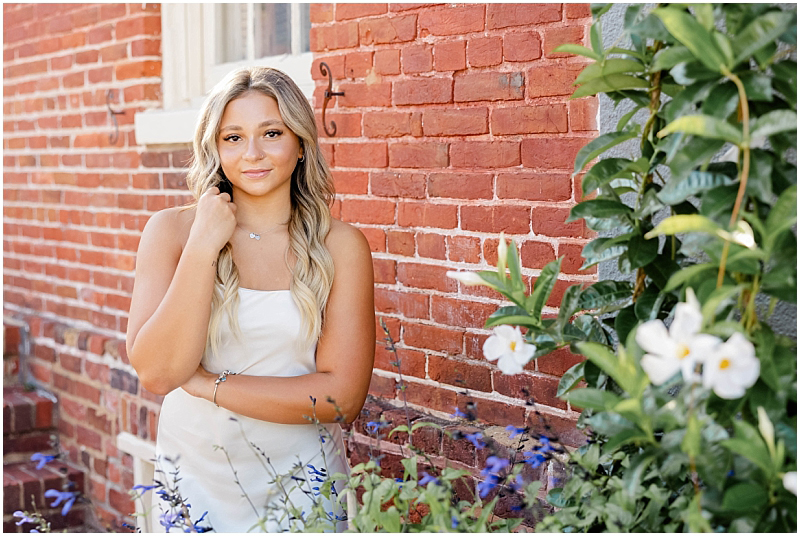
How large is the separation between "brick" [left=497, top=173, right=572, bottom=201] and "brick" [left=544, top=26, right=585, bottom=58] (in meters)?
0.35

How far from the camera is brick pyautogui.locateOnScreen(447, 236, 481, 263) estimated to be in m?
2.86

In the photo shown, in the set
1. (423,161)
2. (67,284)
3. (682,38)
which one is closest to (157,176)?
(67,284)

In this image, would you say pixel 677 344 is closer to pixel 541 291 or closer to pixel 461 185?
pixel 541 291

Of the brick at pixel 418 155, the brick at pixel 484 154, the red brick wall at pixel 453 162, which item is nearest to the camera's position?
the red brick wall at pixel 453 162

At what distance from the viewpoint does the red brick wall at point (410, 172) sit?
2.64 m

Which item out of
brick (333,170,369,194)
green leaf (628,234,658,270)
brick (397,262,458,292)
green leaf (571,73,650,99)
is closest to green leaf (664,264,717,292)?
green leaf (628,234,658,270)

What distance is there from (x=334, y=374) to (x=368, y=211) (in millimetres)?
928

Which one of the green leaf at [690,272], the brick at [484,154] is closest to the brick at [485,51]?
the brick at [484,154]

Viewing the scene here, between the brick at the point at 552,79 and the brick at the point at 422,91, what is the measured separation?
0.34 m

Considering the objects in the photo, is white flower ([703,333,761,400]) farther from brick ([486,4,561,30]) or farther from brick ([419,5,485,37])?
brick ([419,5,485,37])

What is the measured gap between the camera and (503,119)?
273cm

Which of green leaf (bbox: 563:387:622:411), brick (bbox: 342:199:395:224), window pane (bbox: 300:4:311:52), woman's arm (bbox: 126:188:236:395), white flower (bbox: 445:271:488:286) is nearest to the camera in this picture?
green leaf (bbox: 563:387:622:411)

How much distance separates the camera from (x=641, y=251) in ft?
5.66

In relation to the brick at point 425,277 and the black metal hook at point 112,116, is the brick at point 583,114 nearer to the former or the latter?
the brick at point 425,277
